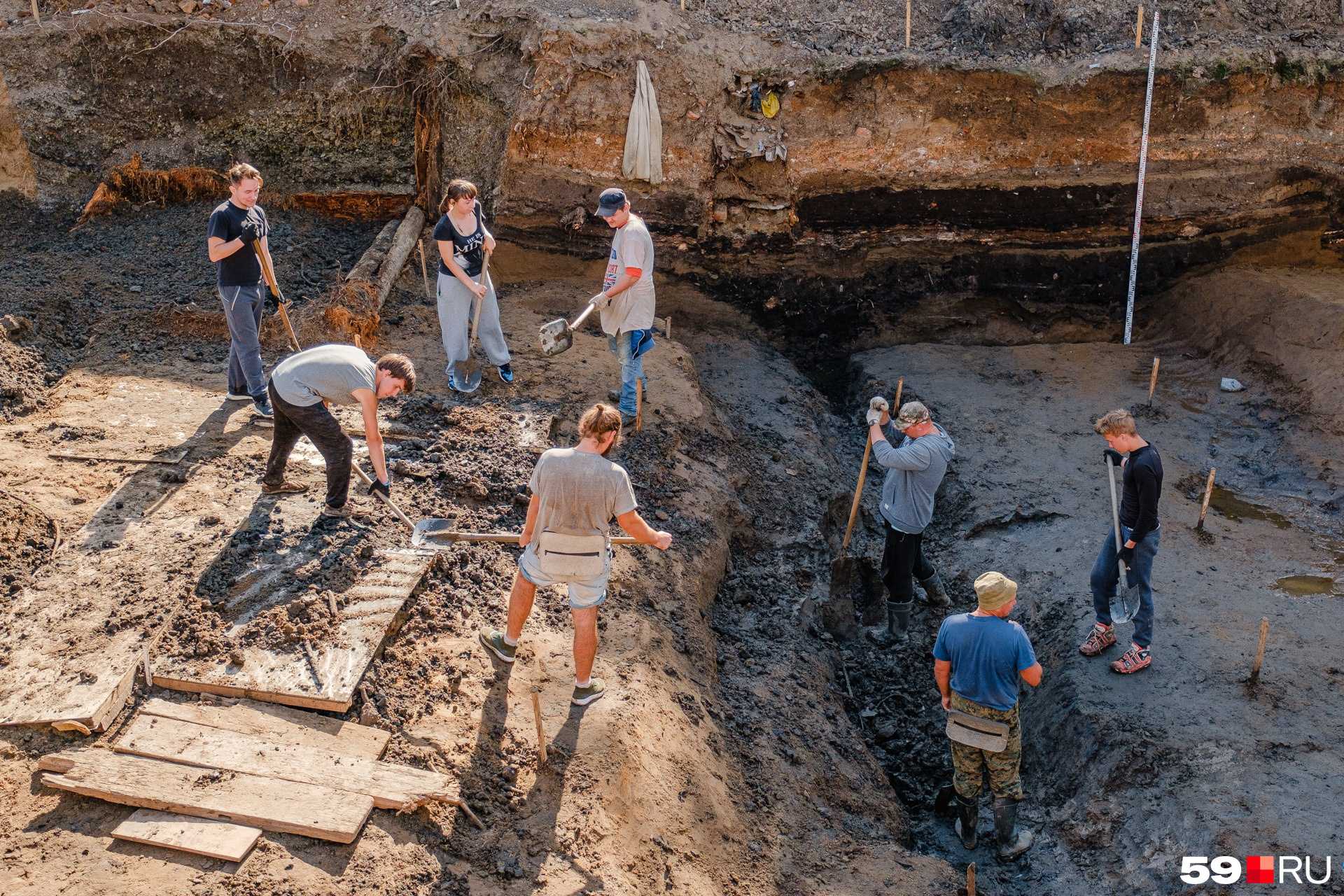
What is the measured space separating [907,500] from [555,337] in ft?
9.55

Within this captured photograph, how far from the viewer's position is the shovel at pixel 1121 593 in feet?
20.8

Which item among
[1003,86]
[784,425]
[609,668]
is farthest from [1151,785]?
[1003,86]

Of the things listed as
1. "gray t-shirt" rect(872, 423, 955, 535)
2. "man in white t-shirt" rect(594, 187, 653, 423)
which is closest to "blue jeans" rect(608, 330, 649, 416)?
"man in white t-shirt" rect(594, 187, 653, 423)

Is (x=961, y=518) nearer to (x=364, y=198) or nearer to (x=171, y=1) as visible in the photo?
(x=364, y=198)

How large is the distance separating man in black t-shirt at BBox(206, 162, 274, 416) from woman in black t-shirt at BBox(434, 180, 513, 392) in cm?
124

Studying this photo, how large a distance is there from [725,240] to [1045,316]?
12.4ft

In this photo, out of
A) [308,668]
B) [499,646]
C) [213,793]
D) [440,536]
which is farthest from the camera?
[440,536]

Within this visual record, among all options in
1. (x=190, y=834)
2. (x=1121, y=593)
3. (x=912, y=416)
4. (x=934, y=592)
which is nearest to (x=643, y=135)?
(x=912, y=416)

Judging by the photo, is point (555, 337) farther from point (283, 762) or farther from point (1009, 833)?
point (1009, 833)

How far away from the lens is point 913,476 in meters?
6.99

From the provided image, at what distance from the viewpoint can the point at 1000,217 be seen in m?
11.8

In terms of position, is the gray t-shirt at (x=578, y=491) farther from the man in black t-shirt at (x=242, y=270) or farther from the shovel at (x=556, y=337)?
the man in black t-shirt at (x=242, y=270)

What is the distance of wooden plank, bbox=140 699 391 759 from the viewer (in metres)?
4.64

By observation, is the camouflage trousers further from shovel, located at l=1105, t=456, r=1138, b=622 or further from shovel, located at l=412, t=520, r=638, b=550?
shovel, located at l=412, t=520, r=638, b=550
